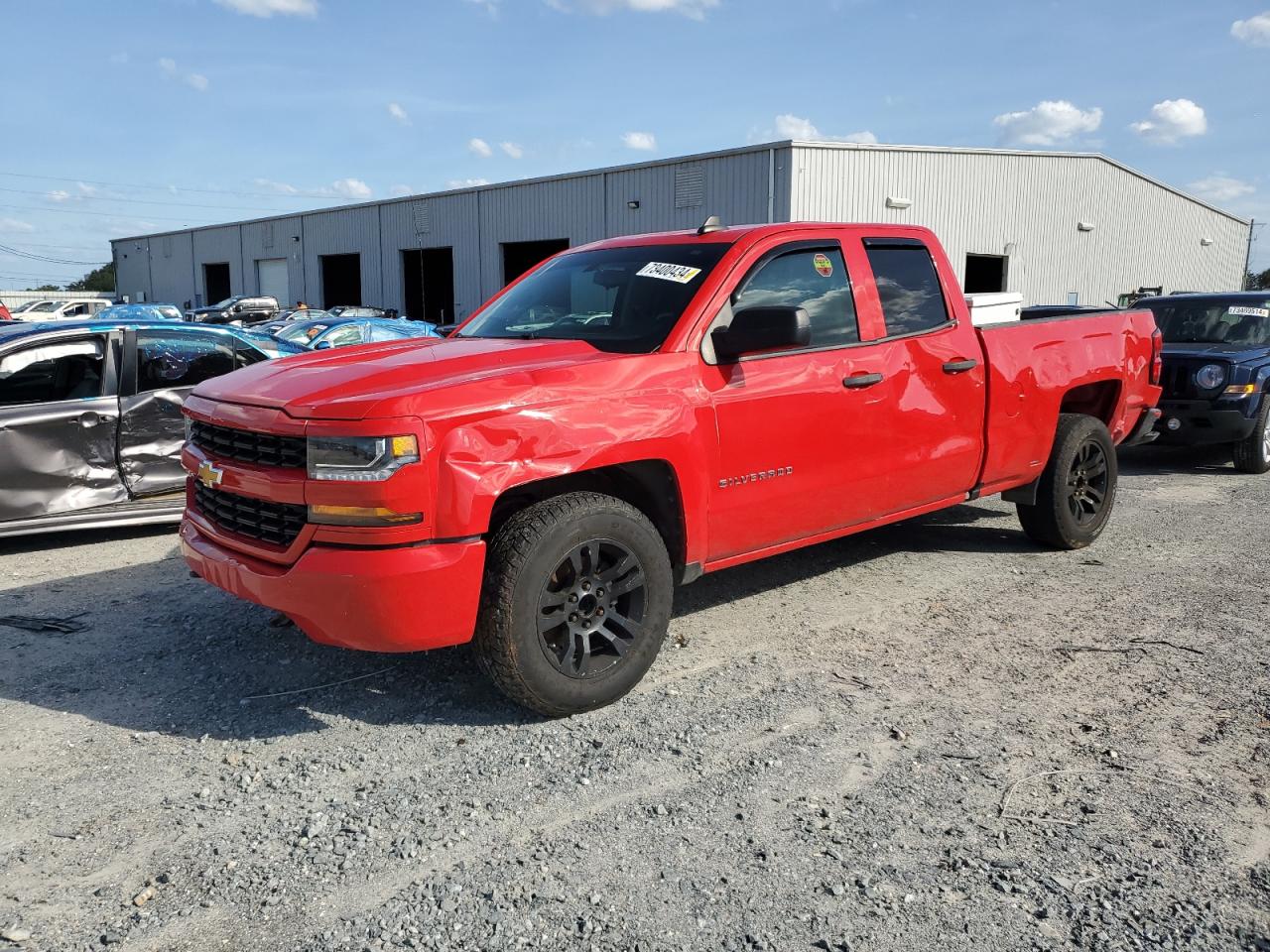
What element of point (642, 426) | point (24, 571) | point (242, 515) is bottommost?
point (24, 571)

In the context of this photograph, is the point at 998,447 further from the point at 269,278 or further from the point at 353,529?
the point at 269,278

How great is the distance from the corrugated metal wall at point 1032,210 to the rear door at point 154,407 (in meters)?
18.2

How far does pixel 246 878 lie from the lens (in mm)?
2902

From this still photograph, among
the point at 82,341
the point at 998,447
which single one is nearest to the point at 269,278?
the point at 82,341

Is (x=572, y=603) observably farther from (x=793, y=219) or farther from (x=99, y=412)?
(x=793, y=219)

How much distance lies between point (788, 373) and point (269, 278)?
152 ft

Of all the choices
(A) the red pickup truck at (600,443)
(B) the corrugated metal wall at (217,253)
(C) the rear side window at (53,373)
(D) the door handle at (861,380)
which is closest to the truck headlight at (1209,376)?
(A) the red pickup truck at (600,443)

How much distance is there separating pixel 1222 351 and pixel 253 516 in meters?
9.59

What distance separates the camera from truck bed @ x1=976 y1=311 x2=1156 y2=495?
5621mm

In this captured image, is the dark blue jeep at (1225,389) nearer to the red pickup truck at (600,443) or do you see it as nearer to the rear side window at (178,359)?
the red pickup truck at (600,443)

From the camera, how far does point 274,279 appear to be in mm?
46188

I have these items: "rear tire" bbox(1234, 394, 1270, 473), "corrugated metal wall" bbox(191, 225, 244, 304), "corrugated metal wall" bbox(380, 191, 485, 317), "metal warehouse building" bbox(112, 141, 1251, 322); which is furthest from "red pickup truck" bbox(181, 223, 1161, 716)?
"corrugated metal wall" bbox(191, 225, 244, 304)

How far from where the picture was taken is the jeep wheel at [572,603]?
365 cm

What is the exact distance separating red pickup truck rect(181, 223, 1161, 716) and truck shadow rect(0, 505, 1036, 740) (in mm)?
553
